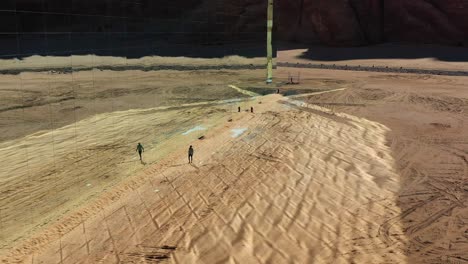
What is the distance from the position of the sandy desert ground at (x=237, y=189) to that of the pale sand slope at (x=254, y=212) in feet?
0.09

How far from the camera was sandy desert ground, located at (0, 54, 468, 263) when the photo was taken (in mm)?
5586

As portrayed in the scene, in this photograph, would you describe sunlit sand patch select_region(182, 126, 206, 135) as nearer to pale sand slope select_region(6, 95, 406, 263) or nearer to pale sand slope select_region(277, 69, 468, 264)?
pale sand slope select_region(6, 95, 406, 263)

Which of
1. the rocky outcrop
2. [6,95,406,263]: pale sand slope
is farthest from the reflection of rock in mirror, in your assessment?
the rocky outcrop

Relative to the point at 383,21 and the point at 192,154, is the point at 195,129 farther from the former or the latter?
the point at 383,21

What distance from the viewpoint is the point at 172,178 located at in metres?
8.20

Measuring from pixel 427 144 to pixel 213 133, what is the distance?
6328 mm

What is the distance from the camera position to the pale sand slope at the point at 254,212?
5.45m

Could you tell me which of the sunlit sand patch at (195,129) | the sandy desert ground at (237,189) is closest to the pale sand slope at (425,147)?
the sandy desert ground at (237,189)

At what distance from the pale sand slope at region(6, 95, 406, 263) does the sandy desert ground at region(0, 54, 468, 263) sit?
3 cm

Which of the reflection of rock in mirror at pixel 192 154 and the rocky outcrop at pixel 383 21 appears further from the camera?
the rocky outcrop at pixel 383 21

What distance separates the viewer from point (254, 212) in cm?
664

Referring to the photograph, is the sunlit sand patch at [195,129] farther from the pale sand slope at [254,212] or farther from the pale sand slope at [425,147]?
the pale sand slope at [425,147]

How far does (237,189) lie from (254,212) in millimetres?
1040

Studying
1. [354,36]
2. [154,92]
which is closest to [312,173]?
[154,92]
